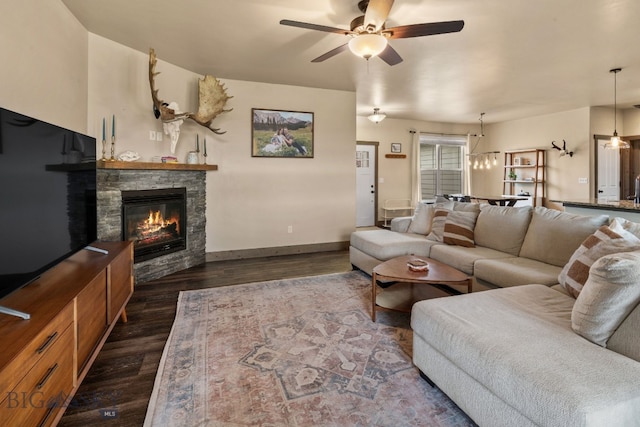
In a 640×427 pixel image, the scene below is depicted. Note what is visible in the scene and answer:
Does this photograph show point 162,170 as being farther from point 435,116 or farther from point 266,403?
point 435,116

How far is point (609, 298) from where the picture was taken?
145 centimetres

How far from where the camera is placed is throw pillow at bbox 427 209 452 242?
390 cm

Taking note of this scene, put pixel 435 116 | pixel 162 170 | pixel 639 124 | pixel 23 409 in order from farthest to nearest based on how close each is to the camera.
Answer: pixel 435 116 < pixel 639 124 < pixel 162 170 < pixel 23 409

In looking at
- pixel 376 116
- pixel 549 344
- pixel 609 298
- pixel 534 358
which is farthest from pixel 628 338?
pixel 376 116

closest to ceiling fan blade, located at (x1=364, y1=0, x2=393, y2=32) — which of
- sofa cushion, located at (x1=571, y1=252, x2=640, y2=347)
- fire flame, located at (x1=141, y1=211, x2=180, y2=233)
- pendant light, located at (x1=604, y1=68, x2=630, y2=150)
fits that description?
sofa cushion, located at (x1=571, y1=252, x2=640, y2=347)

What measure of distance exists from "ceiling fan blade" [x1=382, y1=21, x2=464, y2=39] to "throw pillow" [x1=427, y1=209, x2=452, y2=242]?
214cm

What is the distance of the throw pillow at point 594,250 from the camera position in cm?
189

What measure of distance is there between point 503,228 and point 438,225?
74 cm

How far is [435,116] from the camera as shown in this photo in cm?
762

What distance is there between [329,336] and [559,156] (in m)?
7.28

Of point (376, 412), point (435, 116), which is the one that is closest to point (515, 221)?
point (376, 412)

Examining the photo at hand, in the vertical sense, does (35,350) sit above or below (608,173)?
below

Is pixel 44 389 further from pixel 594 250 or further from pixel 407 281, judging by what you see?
pixel 594 250

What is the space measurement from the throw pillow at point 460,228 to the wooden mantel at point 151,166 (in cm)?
311
